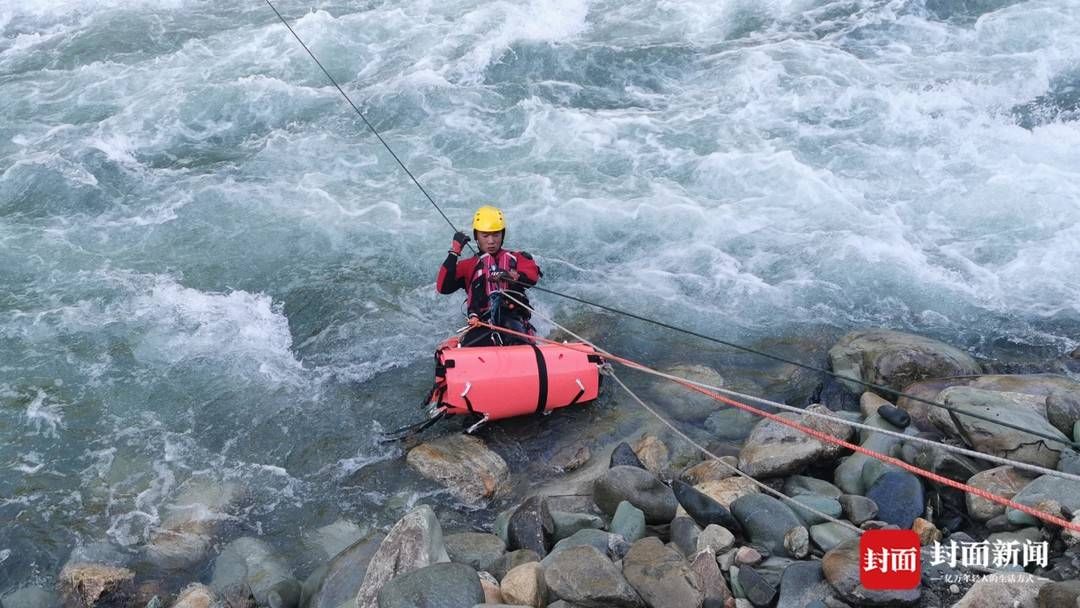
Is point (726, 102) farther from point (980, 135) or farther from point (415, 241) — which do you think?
point (415, 241)

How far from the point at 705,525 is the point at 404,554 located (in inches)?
67.6

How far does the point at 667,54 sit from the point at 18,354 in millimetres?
8556

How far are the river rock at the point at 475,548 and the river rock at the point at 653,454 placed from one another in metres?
1.32

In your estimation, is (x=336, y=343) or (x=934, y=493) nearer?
(x=934, y=493)

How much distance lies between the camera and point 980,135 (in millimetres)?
9727

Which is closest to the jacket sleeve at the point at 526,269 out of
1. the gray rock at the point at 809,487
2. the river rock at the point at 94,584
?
the gray rock at the point at 809,487

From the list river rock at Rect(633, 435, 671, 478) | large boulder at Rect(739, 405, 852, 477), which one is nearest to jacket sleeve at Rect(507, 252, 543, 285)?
river rock at Rect(633, 435, 671, 478)

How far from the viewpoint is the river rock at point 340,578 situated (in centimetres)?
482

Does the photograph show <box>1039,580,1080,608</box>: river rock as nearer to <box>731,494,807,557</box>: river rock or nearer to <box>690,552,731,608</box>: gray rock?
<box>731,494,807,557</box>: river rock

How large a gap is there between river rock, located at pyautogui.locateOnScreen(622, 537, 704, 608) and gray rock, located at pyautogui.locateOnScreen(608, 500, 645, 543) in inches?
16.1

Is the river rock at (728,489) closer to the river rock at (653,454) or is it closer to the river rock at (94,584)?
the river rock at (653,454)

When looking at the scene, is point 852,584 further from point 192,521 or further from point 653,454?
point 192,521

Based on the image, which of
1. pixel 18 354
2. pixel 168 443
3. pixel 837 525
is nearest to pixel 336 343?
pixel 168 443

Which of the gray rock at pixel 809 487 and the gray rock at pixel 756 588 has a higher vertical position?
the gray rock at pixel 756 588
